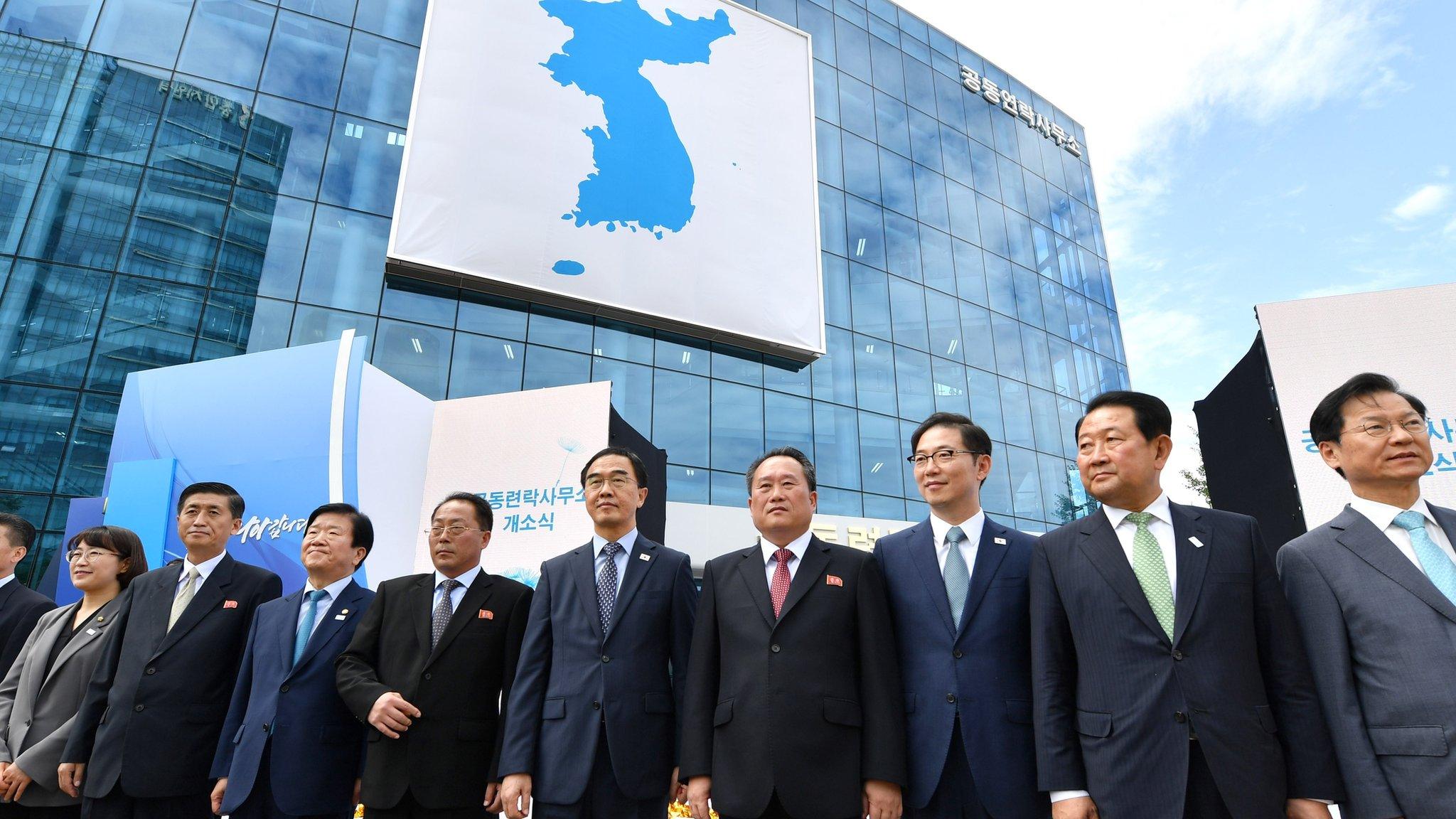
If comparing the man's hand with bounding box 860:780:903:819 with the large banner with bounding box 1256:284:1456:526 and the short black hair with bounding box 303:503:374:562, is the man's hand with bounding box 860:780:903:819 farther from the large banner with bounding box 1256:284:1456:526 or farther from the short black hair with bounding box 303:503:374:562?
the large banner with bounding box 1256:284:1456:526

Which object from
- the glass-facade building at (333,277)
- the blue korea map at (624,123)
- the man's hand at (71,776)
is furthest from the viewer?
the blue korea map at (624,123)

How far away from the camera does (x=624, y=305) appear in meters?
13.3

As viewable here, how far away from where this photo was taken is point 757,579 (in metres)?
2.86

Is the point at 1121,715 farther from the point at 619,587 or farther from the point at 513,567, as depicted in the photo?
the point at 513,567

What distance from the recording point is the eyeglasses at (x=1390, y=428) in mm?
2504

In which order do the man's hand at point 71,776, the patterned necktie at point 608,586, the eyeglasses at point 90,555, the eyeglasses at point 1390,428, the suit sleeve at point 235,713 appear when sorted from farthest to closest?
the eyeglasses at point 90,555
the man's hand at point 71,776
the suit sleeve at point 235,713
the patterned necktie at point 608,586
the eyeglasses at point 1390,428

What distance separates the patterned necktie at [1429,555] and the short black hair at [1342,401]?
22cm

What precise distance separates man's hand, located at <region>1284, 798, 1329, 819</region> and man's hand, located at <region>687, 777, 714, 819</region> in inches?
66.7

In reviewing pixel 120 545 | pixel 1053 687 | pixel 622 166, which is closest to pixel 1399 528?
pixel 1053 687

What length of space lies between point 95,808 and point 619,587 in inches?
98.1

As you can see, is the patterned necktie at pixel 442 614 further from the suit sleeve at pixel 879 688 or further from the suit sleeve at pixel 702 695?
the suit sleeve at pixel 879 688

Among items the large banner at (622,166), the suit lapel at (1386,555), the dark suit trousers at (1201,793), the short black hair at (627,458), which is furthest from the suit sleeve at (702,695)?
the large banner at (622,166)

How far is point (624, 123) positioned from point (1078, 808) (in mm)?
13829

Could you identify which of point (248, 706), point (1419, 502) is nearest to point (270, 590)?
point (248, 706)
